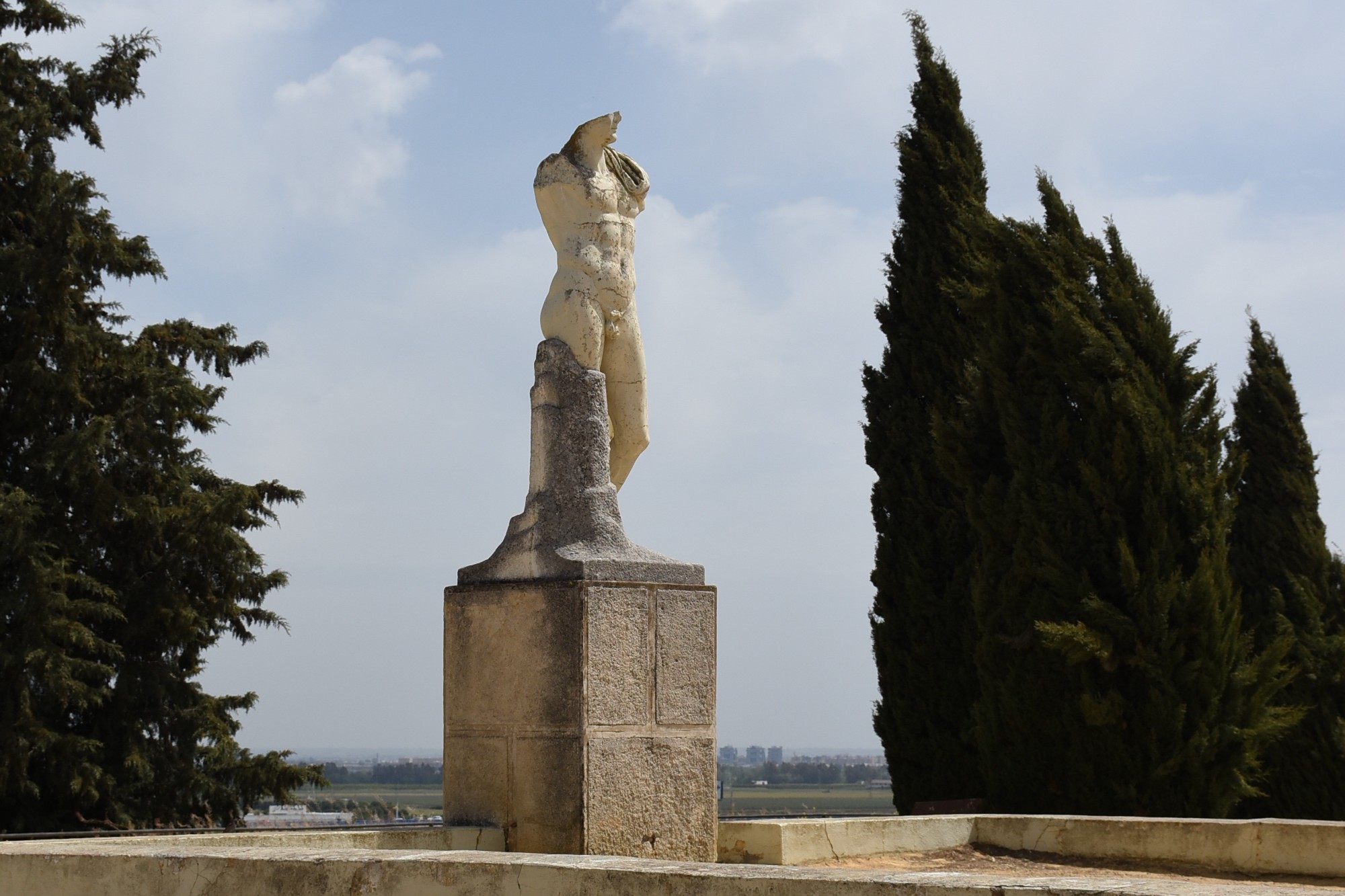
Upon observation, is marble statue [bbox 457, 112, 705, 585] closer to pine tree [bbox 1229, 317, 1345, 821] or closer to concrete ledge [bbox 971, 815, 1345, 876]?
concrete ledge [bbox 971, 815, 1345, 876]

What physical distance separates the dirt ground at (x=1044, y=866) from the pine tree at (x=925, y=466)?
6497 millimetres

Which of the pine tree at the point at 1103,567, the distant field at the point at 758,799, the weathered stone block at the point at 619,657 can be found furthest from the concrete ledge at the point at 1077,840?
the pine tree at the point at 1103,567

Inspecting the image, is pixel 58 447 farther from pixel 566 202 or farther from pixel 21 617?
pixel 566 202

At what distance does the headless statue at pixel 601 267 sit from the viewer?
282 inches

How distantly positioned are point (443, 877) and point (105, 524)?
1310 centimetres

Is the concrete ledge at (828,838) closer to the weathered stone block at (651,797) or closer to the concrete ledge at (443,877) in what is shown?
the weathered stone block at (651,797)

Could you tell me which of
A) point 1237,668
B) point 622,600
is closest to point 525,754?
point 622,600

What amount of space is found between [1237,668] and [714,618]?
6.28 meters

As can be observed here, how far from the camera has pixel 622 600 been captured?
21.7 ft

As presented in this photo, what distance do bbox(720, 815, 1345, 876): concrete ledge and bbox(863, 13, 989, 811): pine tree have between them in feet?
20.4

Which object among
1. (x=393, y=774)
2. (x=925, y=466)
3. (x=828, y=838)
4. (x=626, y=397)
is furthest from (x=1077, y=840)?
(x=393, y=774)

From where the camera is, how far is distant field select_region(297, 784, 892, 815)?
1284 cm

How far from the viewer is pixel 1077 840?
777cm

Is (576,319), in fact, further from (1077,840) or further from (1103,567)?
(1103,567)
